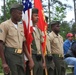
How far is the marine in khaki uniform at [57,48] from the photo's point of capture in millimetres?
8888

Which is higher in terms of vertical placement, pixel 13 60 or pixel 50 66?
pixel 13 60

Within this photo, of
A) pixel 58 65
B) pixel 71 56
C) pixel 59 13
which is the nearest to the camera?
pixel 58 65

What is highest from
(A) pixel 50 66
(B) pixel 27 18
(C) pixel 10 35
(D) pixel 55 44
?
(B) pixel 27 18

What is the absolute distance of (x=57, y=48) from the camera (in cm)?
888

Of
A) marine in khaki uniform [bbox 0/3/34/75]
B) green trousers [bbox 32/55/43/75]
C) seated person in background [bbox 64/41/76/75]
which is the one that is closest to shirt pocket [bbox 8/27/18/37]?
marine in khaki uniform [bbox 0/3/34/75]

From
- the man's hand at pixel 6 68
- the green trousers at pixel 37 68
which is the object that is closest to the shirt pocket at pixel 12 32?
the man's hand at pixel 6 68

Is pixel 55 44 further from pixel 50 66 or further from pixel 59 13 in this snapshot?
pixel 59 13

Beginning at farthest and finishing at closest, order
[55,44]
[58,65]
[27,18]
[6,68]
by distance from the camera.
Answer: [58,65] < [55,44] < [27,18] < [6,68]

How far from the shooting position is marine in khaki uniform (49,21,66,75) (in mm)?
8888

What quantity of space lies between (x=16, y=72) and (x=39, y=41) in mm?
1525

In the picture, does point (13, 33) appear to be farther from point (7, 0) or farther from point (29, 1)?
point (7, 0)

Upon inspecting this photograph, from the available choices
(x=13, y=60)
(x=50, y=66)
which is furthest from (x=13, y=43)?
(x=50, y=66)

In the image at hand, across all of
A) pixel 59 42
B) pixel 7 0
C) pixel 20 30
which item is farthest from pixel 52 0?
pixel 20 30

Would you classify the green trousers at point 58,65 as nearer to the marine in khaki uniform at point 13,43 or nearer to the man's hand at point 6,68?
the marine in khaki uniform at point 13,43
